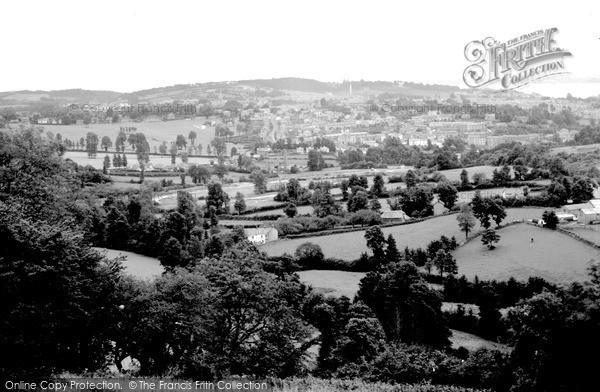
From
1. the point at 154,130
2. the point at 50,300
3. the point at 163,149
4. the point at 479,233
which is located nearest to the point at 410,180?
the point at 479,233

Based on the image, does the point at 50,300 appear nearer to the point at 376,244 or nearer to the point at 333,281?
the point at 333,281

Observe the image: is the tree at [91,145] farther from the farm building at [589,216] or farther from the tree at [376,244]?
the farm building at [589,216]

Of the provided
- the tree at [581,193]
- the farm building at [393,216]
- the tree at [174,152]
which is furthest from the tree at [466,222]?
the tree at [174,152]

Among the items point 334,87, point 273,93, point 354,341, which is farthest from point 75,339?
point 334,87

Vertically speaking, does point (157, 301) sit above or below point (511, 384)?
above

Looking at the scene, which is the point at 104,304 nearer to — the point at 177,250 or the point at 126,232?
the point at 177,250

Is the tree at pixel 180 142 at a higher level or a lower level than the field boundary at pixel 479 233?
higher

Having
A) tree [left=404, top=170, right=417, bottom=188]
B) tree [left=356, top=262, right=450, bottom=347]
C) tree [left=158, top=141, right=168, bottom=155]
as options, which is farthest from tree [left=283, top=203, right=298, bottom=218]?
tree [left=158, top=141, right=168, bottom=155]
